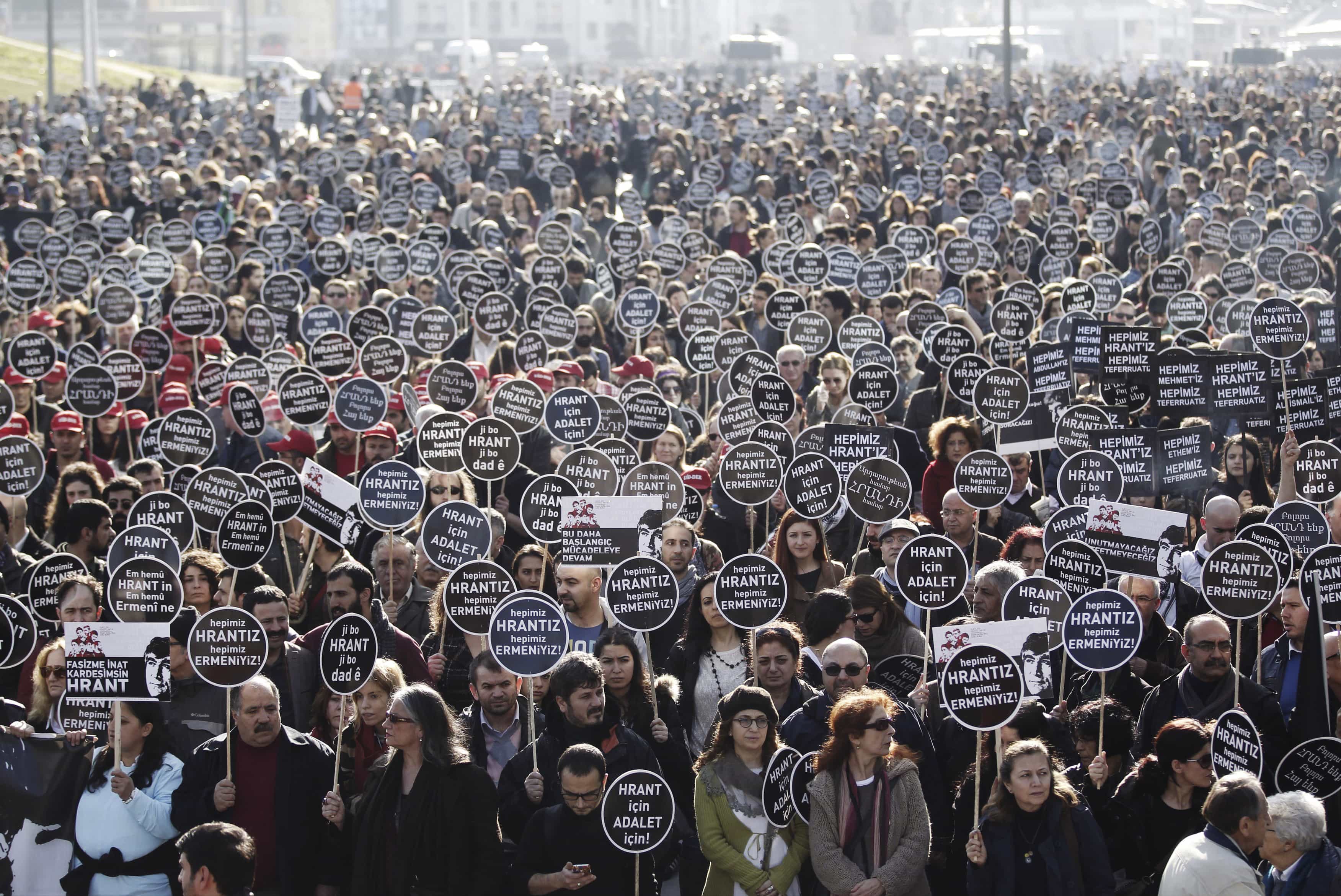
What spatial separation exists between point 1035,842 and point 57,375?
8.83 m

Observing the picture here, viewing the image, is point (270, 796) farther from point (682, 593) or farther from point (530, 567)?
point (682, 593)

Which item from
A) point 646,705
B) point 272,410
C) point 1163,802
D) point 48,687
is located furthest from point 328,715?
point 272,410

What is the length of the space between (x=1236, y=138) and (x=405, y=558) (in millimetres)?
22489

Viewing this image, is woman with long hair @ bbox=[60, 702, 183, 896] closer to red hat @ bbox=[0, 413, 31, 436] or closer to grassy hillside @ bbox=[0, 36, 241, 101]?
red hat @ bbox=[0, 413, 31, 436]

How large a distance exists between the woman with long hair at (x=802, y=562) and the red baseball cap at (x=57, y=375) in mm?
6191

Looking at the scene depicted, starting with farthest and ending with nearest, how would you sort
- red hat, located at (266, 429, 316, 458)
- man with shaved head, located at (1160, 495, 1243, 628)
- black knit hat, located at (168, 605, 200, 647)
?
1. red hat, located at (266, 429, 316, 458)
2. man with shaved head, located at (1160, 495, 1243, 628)
3. black knit hat, located at (168, 605, 200, 647)

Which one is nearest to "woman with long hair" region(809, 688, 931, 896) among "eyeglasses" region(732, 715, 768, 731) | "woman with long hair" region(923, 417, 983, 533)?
"eyeglasses" region(732, 715, 768, 731)

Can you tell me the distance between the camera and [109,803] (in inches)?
263

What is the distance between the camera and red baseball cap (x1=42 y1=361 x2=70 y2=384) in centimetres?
1277

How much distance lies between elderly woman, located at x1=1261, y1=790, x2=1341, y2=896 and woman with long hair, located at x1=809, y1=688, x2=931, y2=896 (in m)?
1.13

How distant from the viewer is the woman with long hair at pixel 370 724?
7.14 m

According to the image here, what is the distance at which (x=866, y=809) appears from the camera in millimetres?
6316

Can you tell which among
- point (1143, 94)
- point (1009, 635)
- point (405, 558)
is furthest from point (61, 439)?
point (1143, 94)

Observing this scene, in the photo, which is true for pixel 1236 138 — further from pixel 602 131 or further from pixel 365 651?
pixel 365 651
